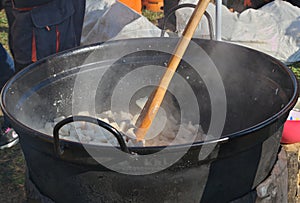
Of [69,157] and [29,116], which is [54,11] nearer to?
[29,116]

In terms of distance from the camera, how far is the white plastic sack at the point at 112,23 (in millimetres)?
4203

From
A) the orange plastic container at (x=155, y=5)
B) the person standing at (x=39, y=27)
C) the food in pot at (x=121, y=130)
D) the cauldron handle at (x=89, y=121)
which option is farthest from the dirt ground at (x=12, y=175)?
the orange plastic container at (x=155, y=5)

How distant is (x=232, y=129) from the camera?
7.55 feet

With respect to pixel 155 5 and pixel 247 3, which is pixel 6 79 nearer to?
pixel 155 5

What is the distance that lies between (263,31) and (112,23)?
1.57m

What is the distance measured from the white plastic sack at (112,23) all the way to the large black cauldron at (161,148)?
1817 mm

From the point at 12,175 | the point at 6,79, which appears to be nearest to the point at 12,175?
the point at 12,175

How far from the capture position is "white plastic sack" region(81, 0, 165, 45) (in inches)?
165

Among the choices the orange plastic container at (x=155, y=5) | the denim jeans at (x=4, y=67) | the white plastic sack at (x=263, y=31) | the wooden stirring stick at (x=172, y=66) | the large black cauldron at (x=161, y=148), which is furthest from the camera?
the orange plastic container at (x=155, y=5)

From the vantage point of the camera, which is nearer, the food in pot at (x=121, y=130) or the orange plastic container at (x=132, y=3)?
Result: the food in pot at (x=121, y=130)

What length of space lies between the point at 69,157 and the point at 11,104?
0.50 m

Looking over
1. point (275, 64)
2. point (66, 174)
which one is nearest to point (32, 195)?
point (66, 174)

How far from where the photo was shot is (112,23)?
4.31m

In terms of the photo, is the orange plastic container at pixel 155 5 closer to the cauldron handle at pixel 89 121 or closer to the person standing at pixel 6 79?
the person standing at pixel 6 79
